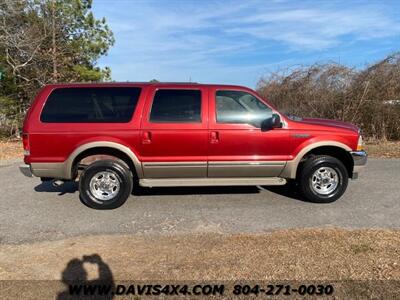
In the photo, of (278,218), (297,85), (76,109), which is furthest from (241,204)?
(297,85)

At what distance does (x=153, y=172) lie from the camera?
19.1 feet

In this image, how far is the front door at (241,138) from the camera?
18.9 feet

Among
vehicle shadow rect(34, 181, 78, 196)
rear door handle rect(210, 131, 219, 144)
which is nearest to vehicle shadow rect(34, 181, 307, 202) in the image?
vehicle shadow rect(34, 181, 78, 196)

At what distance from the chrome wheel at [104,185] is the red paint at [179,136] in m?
0.53

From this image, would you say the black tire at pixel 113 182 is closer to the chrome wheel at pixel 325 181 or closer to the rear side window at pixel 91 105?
the rear side window at pixel 91 105

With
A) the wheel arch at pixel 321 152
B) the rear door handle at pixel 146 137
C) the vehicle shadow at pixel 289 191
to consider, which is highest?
the rear door handle at pixel 146 137

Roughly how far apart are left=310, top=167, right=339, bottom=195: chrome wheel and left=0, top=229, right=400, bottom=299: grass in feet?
4.38

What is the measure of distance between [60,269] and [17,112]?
45.5 ft

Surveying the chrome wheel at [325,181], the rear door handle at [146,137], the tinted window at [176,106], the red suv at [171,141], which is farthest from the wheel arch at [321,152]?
the rear door handle at [146,137]

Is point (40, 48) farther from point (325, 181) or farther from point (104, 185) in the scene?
point (325, 181)

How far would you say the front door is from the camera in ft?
18.9

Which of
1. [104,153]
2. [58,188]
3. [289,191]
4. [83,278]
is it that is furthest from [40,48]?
[83,278]

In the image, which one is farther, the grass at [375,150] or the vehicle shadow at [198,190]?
the grass at [375,150]

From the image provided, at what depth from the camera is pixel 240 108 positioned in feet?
19.1
